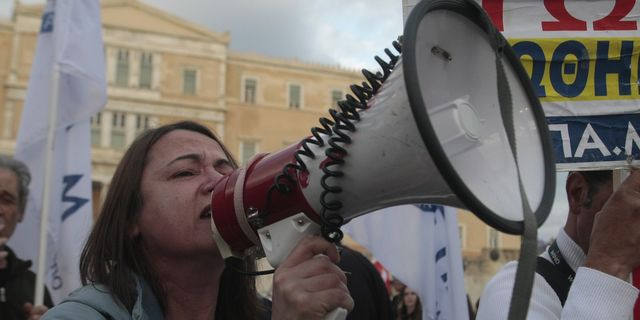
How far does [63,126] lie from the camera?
17.3 ft

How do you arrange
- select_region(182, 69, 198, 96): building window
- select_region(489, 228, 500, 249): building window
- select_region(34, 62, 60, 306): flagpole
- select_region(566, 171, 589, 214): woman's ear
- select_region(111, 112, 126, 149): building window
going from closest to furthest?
select_region(566, 171, 589, 214): woman's ear → select_region(34, 62, 60, 306): flagpole → select_region(111, 112, 126, 149): building window → select_region(182, 69, 198, 96): building window → select_region(489, 228, 500, 249): building window

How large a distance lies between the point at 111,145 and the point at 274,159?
3704 centimetres

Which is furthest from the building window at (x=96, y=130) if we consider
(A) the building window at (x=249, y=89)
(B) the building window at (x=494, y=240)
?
(B) the building window at (x=494, y=240)

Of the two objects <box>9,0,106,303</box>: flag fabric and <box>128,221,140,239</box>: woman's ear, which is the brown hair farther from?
<box>9,0,106,303</box>: flag fabric

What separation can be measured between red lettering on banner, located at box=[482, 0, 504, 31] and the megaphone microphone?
680 millimetres

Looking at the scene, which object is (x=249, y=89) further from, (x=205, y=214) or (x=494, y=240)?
(x=205, y=214)

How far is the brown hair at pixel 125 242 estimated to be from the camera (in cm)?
199

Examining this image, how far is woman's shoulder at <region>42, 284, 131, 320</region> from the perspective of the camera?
168 centimetres

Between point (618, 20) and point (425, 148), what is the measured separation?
1221mm

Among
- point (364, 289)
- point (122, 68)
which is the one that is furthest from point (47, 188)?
A: point (122, 68)

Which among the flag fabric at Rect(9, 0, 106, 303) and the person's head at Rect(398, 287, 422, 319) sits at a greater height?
the flag fabric at Rect(9, 0, 106, 303)

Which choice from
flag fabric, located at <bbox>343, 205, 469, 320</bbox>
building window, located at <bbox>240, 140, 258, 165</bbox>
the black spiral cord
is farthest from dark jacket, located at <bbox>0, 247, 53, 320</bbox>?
building window, located at <bbox>240, 140, 258, 165</bbox>

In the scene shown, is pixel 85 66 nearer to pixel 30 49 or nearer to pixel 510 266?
pixel 510 266

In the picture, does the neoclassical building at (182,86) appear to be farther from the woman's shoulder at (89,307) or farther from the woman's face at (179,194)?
the woman's shoulder at (89,307)
